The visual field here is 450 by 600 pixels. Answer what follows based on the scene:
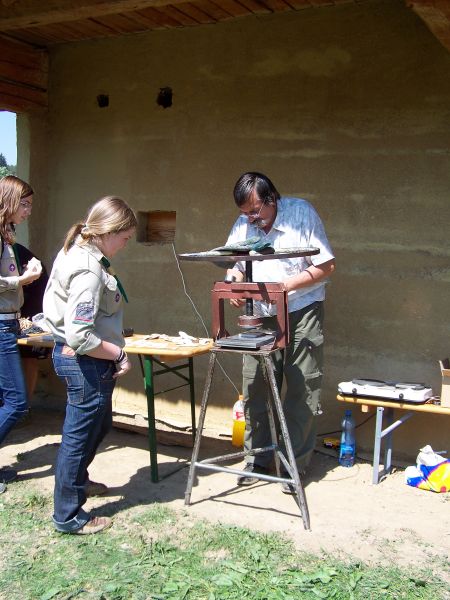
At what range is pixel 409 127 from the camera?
4.52 meters

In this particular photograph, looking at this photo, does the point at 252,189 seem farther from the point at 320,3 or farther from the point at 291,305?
the point at 320,3

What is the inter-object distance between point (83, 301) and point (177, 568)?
141 centimetres

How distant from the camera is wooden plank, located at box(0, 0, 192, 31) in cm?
422

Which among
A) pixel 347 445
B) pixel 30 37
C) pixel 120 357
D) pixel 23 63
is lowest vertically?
pixel 347 445

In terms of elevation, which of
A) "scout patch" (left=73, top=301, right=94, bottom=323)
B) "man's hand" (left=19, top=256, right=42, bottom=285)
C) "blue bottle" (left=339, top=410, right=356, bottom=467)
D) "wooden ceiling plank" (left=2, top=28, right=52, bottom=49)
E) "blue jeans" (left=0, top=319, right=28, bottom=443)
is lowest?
"blue bottle" (left=339, top=410, right=356, bottom=467)

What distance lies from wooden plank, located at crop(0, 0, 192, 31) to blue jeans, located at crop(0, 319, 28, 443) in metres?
2.19

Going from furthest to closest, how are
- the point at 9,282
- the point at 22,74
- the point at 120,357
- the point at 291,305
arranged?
the point at 22,74
the point at 291,305
the point at 9,282
the point at 120,357

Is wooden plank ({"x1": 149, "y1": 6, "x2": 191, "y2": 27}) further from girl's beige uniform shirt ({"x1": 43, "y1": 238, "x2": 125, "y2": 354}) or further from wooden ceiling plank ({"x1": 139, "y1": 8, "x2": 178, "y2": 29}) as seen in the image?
girl's beige uniform shirt ({"x1": 43, "y1": 238, "x2": 125, "y2": 354})

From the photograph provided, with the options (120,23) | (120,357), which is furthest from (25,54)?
(120,357)

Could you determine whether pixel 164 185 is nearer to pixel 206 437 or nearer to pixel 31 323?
pixel 31 323

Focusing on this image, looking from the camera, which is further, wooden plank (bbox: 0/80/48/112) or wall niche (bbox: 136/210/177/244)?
wooden plank (bbox: 0/80/48/112)

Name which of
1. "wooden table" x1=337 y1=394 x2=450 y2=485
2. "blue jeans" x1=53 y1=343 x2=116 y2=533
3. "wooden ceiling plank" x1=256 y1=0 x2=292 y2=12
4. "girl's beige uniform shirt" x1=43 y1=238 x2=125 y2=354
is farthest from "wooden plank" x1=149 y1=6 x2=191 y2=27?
"wooden table" x1=337 y1=394 x2=450 y2=485

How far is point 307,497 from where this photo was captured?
4074 mm

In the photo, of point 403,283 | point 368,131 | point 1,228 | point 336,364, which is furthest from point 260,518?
point 368,131
